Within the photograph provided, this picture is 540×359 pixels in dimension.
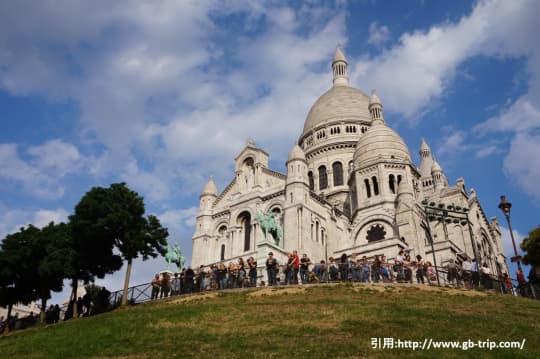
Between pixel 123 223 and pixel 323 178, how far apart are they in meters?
36.6

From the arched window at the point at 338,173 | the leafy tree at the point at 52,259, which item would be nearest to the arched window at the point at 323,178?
the arched window at the point at 338,173

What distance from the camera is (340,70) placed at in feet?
255

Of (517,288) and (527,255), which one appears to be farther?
(527,255)

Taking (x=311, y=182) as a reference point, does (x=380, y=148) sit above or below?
below

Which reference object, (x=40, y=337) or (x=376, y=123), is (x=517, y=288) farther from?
(x=376, y=123)

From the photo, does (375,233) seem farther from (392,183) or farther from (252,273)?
(252,273)

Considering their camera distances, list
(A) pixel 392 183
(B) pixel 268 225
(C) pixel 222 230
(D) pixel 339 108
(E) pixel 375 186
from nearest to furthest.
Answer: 1. (B) pixel 268 225
2. (C) pixel 222 230
3. (A) pixel 392 183
4. (E) pixel 375 186
5. (D) pixel 339 108

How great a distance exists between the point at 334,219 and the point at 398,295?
25.1 meters

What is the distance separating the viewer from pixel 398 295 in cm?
2223

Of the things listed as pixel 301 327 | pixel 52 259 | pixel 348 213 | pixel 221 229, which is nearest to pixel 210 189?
pixel 221 229

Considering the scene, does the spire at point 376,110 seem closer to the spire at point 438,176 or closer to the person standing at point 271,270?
the spire at point 438,176

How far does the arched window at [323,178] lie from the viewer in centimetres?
6006

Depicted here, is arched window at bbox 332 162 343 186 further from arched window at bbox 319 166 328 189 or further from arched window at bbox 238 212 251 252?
arched window at bbox 238 212 251 252

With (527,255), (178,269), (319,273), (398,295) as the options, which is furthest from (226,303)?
(527,255)
